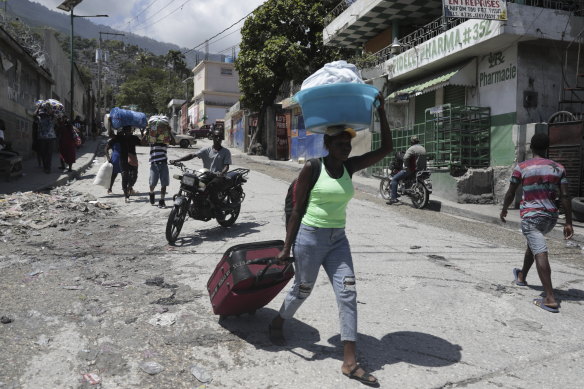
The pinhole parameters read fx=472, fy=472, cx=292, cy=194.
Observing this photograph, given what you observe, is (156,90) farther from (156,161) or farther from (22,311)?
(22,311)

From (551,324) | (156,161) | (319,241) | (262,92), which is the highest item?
(262,92)

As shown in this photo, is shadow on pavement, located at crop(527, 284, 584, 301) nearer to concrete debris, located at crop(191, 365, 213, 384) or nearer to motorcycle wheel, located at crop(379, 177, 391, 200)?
concrete debris, located at crop(191, 365, 213, 384)

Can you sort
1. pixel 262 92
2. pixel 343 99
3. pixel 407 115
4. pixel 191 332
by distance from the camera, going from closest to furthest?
1. pixel 343 99
2. pixel 191 332
3. pixel 407 115
4. pixel 262 92

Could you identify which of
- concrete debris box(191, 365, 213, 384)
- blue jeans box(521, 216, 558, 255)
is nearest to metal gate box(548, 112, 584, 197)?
blue jeans box(521, 216, 558, 255)

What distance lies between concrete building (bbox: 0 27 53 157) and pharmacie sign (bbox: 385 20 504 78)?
1278cm

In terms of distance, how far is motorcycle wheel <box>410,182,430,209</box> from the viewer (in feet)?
38.1

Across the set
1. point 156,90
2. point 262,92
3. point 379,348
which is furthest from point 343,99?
point 156,90

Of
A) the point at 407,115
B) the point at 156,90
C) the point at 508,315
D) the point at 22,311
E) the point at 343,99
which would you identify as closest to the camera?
the point at 343,99

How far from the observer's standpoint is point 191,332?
12.1ft

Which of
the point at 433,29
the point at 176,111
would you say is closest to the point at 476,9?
the point at 433,29

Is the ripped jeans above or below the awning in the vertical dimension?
below

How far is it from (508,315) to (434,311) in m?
0.67

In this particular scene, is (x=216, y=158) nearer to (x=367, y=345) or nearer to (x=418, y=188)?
(x=367, y=345)

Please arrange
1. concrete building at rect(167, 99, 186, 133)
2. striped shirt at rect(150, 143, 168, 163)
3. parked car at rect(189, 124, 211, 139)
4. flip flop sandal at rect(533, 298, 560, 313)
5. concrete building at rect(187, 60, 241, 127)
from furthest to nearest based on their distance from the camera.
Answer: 1. concrete building at rect(167, 99, 186, 133)
2. concrete building at rect(187, 60, 241, 127)
3. parked car at rect(189, 124, 211, 139)
4. striped shirt at rect(150, 143, 168, 163)
5. flip flop sandal at rect(533, 298, 560, 313)
